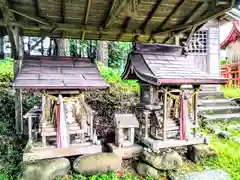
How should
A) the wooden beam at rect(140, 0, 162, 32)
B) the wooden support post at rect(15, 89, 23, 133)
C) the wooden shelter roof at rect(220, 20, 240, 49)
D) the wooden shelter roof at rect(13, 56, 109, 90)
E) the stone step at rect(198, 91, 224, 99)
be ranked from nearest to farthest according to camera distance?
the wooden shelter roof at rect(13, 56, 109, 90), the wooden beam at rect(140, 0, 162, 32), the wooden support post at rect(15, 89, 23, 133), the stone step at rect(198, 91, 224, 99), the wooden shelter roof at rect(220, 20, 240, 49)

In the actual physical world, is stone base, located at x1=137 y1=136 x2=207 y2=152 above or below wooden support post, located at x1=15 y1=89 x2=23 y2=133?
below

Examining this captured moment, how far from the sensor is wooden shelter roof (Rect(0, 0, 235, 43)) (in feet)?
14.7

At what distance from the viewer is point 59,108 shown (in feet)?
13.8

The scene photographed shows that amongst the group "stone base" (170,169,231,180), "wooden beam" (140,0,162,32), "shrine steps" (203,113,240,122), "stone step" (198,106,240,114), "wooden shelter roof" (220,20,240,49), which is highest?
"wooden shelter roof" (220,20,240,49)

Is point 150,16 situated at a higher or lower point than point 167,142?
higher

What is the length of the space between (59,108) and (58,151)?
95cm

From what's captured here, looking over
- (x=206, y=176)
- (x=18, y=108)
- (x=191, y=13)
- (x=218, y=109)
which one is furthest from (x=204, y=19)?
(x=18, y=108)

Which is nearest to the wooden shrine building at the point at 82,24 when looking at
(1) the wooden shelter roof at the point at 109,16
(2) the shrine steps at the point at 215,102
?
(1) the wooden shelter roof at the point at 109,16

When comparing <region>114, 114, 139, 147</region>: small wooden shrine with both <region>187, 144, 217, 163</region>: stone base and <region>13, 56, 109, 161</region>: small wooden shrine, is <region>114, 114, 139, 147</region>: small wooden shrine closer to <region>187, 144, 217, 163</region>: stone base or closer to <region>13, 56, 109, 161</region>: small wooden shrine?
<region>13, 56, 109, 161</region>: small wooden shrine

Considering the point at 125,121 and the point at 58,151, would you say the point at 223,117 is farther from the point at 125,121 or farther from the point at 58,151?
the point at 58,151

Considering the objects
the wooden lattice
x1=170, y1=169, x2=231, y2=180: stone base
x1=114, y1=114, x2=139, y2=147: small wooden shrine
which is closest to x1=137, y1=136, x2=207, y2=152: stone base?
x1=114, y1=114, x2=139, y2=147: small wooden shrine

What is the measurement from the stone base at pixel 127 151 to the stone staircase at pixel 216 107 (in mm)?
3671

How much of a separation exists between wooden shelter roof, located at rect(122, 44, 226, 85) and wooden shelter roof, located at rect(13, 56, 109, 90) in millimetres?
1004

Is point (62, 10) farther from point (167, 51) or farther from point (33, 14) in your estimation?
point (167, 51)
